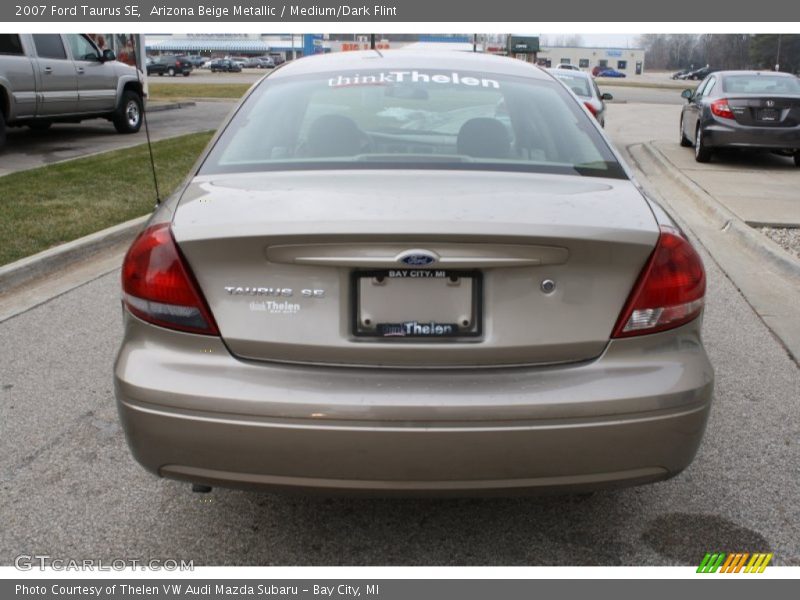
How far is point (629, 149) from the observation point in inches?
669

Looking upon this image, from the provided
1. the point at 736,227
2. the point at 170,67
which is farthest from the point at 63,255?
the point at 170,67

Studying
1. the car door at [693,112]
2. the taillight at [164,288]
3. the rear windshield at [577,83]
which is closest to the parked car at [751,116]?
the car door at [693,112]

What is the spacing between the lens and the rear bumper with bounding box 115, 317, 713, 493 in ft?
8.08

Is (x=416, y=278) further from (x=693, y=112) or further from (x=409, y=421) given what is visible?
(x=693, y=112)

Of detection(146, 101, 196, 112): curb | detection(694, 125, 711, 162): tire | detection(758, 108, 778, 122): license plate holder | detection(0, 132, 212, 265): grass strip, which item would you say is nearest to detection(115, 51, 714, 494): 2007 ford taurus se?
detection(0, 132, 212, 265): grass strip

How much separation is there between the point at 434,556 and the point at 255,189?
1361 mm

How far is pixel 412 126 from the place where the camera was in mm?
3795

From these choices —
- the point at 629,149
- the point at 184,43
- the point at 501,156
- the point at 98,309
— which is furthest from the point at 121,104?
the point at 184,43

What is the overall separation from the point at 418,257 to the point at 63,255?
520 centimetres

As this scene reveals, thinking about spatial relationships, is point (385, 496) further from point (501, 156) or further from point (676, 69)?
point (676, 69)

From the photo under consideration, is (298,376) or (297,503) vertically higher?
(298,376)

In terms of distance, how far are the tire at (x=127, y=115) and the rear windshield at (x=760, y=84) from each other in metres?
10.6

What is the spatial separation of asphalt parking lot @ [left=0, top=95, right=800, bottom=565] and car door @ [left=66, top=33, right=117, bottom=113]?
40.1 feet

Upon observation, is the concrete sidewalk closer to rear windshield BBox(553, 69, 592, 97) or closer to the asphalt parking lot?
rear windshield BBox(553, 69, 592, 97)
